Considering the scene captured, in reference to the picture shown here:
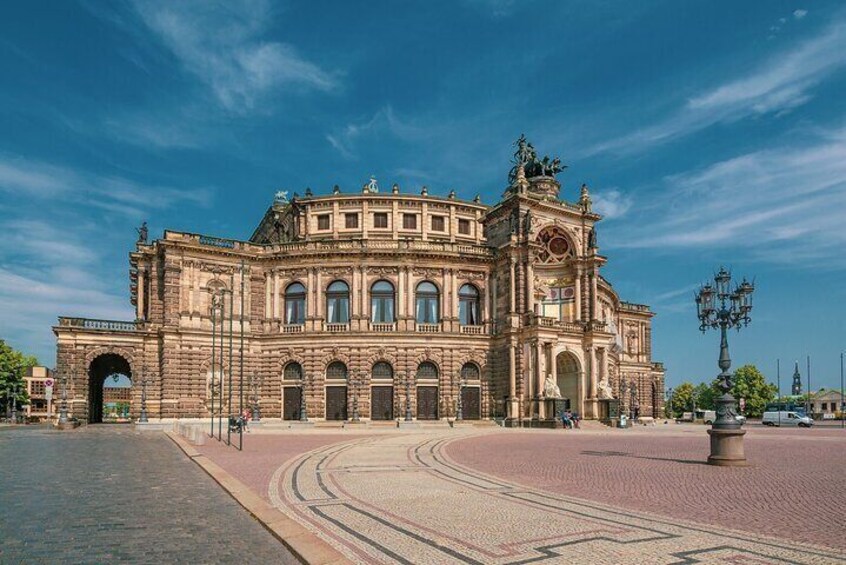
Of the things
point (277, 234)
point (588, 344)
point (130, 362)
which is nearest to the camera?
point (130, 362)

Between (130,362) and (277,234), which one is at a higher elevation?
(277,234)

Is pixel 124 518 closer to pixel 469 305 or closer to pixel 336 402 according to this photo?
pixel 336 402

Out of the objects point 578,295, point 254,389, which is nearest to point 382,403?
Result: point 254,389

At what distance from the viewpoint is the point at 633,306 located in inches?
3686

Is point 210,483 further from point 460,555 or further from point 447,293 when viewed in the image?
point 447,293

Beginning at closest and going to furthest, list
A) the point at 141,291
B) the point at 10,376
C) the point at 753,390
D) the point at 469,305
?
the point at 141,291, the point at 469,305, the point at 10,376, the point at 753,390

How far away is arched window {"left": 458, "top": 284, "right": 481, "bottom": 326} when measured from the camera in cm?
6431

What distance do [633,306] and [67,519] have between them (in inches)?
3483

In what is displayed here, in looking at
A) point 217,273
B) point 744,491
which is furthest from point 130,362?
point 744,491

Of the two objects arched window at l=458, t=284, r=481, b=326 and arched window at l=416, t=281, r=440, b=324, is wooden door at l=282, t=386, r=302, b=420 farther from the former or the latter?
arched window at l=458, t=284, r=481, b=326

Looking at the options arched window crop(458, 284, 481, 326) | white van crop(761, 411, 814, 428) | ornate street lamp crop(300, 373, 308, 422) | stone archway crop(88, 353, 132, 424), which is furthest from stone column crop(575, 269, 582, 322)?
stone archway crop(88, 353, 132, 424)

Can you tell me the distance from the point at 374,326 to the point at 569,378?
60.0 feet

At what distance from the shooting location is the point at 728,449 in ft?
70.8

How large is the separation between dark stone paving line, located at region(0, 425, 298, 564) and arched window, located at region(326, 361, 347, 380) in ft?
127
